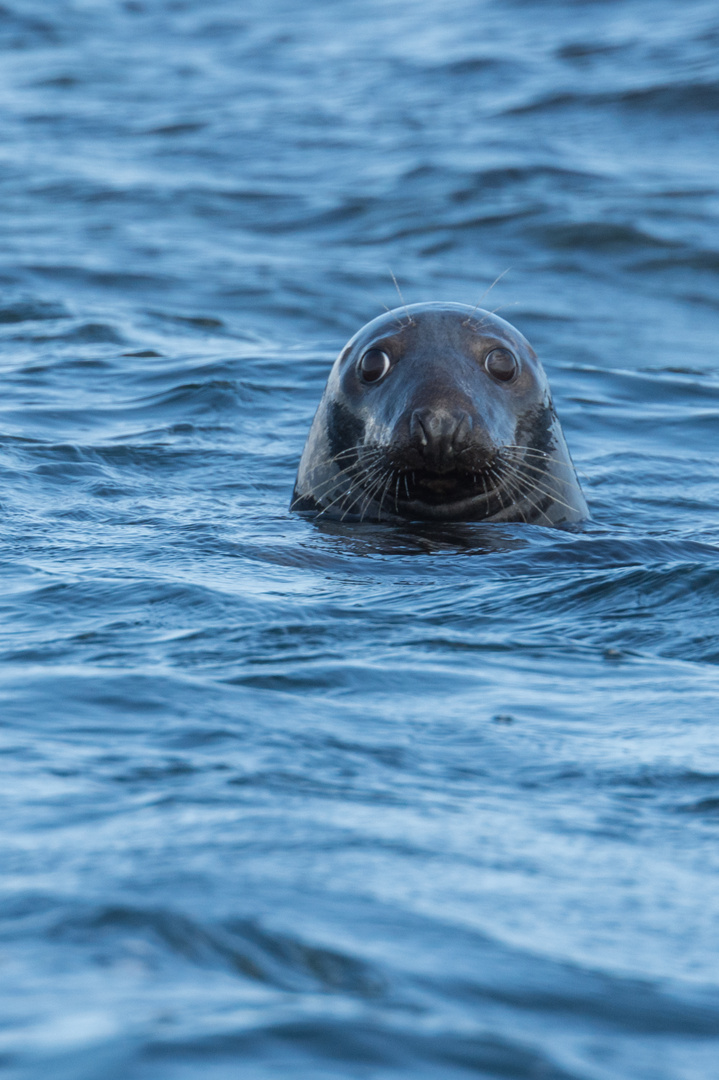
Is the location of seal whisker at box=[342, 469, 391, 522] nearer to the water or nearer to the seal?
the seal

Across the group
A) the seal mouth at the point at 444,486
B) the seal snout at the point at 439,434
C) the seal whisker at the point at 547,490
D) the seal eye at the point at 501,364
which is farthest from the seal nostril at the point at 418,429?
the seal whisker at the point at 547,490

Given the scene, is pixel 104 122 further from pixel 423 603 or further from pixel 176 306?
pixel 423 603

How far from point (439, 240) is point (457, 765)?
459 inches

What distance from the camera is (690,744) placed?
3.56 meters

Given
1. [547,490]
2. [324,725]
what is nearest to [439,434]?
[547,490]

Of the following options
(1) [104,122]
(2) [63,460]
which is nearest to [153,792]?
(2) [63,460]

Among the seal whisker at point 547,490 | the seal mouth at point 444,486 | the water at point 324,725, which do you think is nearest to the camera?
the water at point 324,725

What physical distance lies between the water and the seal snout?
1.00 ft

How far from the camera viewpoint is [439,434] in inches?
214

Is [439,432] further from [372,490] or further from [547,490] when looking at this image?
[547,490]

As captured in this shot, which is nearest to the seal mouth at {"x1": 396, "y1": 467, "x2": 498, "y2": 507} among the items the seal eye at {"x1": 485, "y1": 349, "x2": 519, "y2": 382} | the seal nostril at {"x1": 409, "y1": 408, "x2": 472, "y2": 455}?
the seal nostril at {"x1": 409, "y1": 408, "x2": 472, "y2": 455}

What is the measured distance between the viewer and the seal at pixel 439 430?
5.55m

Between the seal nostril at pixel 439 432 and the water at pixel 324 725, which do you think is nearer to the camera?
the water at pixel 324 725

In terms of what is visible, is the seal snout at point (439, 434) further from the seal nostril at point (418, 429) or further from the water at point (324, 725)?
the water at point (324, 725)
